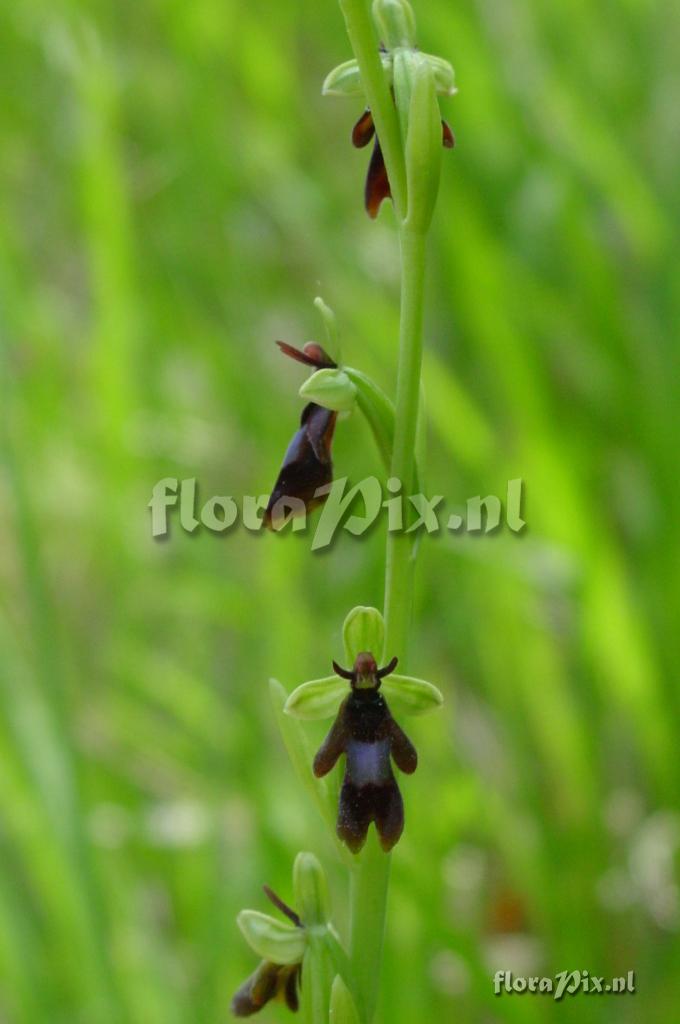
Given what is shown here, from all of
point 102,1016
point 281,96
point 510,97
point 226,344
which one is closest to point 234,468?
point 226,344

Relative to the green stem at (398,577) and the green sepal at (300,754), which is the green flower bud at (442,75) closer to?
the green stem at (398,577)

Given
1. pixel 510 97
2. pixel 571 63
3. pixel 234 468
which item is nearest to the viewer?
pixel 510 97

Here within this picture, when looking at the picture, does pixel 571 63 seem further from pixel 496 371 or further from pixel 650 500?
pixel 650 500

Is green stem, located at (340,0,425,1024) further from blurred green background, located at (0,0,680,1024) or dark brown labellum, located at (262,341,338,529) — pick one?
blurred green background, located at (0,0,680,1024)

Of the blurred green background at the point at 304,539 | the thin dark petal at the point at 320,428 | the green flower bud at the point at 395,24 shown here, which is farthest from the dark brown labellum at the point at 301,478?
the blurred green background at the point at 304,539
